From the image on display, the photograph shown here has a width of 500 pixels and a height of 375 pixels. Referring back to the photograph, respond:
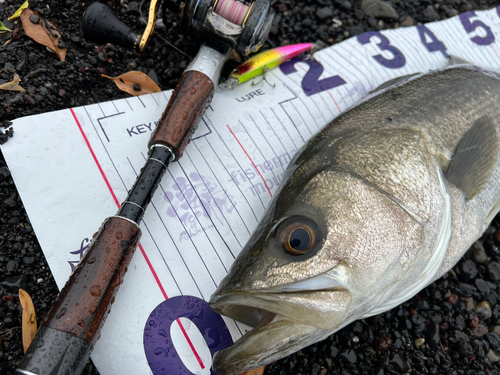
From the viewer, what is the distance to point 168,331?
1.47 m

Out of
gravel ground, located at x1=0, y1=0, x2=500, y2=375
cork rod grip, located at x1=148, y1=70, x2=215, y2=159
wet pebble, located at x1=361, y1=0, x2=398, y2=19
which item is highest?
wet pebble, located at x1=361, y1=0, x2=398, y2=19

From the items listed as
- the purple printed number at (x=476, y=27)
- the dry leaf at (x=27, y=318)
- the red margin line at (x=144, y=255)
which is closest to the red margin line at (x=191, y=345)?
the red margin line at (x=144, y=255)

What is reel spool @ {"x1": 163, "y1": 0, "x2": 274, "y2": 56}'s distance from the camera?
5.24 feet

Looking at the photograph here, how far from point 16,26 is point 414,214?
7.22 feet

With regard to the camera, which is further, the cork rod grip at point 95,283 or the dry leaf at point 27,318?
the dry leaf at point 27,318

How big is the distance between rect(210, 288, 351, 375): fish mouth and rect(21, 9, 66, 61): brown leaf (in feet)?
5.37

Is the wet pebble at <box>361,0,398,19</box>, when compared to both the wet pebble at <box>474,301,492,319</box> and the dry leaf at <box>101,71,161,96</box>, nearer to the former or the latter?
the dry leaf at <box>101,71,161,96</box>

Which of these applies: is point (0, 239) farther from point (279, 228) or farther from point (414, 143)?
point (414, 143)

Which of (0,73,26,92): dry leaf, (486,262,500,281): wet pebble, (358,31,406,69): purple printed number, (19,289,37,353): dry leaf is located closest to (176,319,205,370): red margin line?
(19,289,37,353): dry leaf

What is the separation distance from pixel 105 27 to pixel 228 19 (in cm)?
69

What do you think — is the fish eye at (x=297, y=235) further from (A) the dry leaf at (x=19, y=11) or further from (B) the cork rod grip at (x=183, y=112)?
(A) the dry leaf at (x=19, y=11)

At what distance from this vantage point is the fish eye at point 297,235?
1128mm

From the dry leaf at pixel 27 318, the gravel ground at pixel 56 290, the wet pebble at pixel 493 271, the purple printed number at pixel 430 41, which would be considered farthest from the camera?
the purple printed number at pixel 430 41

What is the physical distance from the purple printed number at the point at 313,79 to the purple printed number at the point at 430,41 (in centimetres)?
85
